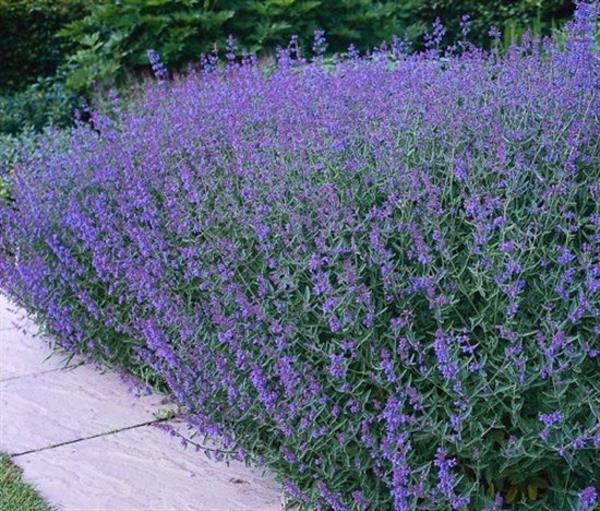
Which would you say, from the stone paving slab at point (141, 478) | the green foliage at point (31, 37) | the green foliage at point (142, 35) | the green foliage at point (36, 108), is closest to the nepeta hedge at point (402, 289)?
the stone paving slab at point (141, 478)

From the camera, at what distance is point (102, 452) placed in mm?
3637

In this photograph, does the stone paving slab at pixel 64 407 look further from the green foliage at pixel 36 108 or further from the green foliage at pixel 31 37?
the green foliage at pixel 31 37

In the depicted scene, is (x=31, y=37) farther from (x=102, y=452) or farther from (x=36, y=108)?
(x=102, y=452)

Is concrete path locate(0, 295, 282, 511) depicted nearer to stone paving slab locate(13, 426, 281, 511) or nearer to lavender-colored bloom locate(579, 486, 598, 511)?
stone paving slab locate(13, 426, 281, 511)

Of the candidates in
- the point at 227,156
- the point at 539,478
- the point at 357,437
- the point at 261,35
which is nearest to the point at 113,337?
the point at 227,156

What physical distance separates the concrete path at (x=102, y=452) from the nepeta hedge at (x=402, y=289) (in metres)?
0.32

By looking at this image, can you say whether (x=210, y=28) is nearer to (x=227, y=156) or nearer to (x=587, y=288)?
(x=227, y=156)

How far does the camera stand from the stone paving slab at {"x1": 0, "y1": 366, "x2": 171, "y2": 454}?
3826mm

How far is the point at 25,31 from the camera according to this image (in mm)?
10875

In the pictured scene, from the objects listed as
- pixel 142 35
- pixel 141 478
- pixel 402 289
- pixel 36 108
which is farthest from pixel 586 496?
pixel 36 108

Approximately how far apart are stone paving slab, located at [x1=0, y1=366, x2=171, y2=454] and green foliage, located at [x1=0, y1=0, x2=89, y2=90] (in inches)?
285

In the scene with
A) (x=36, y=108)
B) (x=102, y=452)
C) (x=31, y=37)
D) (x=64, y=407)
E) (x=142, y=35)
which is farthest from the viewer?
(x=31, y=37)

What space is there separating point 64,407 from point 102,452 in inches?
20.9

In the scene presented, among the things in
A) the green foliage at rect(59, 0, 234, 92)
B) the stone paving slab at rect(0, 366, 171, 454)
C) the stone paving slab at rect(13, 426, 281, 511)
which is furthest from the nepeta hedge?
the green foliage at rect(59, 0, 234, 92)
